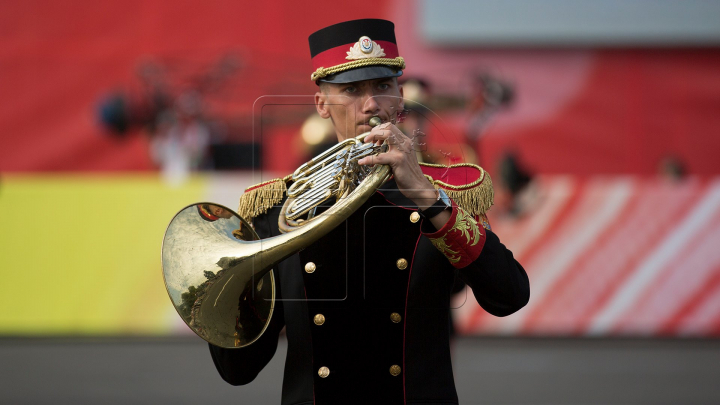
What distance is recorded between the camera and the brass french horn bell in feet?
6.37

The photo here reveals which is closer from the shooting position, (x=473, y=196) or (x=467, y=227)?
(x=467, y=227)

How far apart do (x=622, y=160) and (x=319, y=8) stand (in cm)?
351

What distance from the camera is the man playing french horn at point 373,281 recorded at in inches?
80.6

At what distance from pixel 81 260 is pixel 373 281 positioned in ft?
17.9

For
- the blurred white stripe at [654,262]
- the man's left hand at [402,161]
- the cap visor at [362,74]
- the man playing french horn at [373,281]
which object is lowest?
the blurred white stripe at [654,262]

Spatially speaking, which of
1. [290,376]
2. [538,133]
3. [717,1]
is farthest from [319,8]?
[290,376]

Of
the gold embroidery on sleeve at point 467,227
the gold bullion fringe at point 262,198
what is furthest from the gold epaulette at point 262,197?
the gold embroidery on sleeve at point 467,227

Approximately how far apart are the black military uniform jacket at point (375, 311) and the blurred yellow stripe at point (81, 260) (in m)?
5.12

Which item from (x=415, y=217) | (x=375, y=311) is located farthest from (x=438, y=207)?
(x=375, y=311)

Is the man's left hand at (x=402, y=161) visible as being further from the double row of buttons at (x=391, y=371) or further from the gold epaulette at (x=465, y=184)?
the double row of buttons at (x=391, y=371)

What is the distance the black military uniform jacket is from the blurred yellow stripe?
5115 mm

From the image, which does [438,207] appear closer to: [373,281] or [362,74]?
[373,281]

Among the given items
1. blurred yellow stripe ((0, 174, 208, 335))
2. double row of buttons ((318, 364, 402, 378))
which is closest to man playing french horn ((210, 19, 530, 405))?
double row of buttons ((318, 364, 402, 378))

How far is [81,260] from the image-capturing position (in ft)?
23.3
